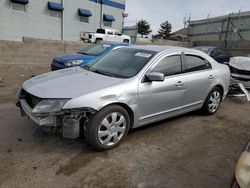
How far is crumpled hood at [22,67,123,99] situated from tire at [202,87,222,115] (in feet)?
7.70

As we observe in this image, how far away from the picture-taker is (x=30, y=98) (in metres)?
3.41

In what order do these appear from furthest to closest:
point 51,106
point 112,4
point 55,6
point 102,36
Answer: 1. point 112,4
2. point 102,36
3. point 55,6
4. point 51,106

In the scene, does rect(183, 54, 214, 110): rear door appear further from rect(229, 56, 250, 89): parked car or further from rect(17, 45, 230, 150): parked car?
rect(229, 56, 250, 89): parked car

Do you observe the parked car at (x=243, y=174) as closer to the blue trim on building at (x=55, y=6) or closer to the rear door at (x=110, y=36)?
the rear door at (x=110, y=36)

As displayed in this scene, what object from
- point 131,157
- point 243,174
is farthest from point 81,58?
point 243,174

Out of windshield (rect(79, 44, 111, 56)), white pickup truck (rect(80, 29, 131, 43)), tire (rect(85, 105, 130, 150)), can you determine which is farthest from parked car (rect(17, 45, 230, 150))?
white pickup truck (rect(80, 29, 131, 43))

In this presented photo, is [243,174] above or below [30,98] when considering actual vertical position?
above

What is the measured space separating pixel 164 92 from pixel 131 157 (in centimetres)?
124

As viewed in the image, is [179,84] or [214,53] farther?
[214,53]

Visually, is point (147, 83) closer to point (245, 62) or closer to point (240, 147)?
point (240, 147)

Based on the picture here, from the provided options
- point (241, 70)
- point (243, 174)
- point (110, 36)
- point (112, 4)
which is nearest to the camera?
point (243, 174)

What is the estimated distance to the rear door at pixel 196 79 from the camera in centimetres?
426

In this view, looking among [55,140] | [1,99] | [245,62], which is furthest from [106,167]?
[245,62]

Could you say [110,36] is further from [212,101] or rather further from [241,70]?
[212,101]
